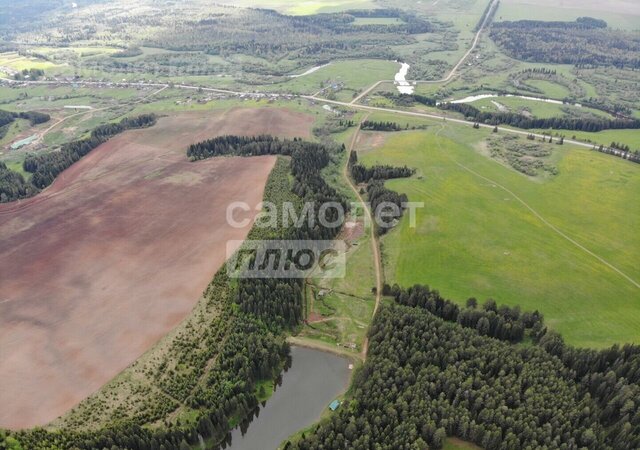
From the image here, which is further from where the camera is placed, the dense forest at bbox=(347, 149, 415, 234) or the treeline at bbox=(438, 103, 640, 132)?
the treeline at bbox=(438, 103, 640, 132)

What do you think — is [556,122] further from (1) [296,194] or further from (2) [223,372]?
(2) [223,372]

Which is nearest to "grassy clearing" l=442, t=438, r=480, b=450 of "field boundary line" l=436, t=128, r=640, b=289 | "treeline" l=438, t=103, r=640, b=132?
"field boundary line" l=436, t=128, r=640, b=289

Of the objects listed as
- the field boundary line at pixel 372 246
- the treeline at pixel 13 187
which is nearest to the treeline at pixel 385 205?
the field boundary line at pixel 372 246

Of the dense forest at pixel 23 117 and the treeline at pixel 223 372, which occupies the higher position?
the dense forest at pixel 23 117

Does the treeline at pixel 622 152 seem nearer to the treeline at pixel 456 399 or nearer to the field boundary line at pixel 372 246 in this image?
the field boundary line at pixel 372 246

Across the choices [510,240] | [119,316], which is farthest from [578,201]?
[119,316]

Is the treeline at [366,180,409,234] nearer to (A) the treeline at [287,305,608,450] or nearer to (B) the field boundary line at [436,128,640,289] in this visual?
(B) the field boundary line at [436,128,640,289]

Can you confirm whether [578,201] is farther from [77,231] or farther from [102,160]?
[102,160]
